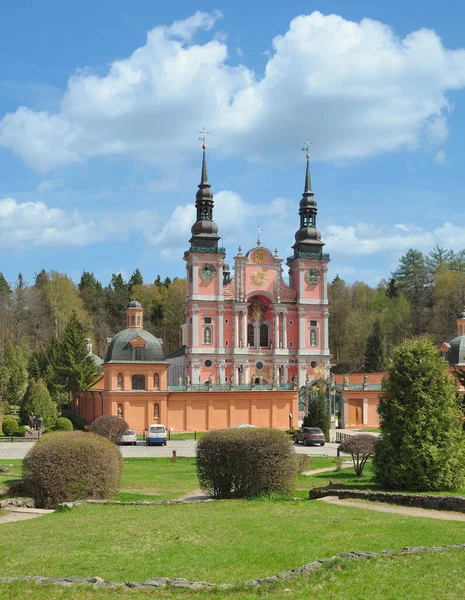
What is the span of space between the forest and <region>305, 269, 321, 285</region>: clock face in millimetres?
14294

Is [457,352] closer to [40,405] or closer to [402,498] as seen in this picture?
[40,405]

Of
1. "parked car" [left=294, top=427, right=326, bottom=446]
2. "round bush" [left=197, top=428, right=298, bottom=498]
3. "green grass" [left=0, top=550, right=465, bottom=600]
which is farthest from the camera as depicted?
"parked car" [left=294, top=427, right=326, bottom=446]

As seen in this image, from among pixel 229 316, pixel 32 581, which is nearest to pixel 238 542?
pixel 32 581

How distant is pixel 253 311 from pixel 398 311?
2847 centimetres

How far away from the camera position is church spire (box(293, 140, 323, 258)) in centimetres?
7894

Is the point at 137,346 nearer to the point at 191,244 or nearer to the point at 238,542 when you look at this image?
the point at 191,244

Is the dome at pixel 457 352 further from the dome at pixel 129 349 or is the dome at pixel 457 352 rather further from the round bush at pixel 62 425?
the round bush at pixel 62 425

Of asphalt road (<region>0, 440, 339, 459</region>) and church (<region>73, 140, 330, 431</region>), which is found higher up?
church (<region>73, 140, 330, 431</region>)

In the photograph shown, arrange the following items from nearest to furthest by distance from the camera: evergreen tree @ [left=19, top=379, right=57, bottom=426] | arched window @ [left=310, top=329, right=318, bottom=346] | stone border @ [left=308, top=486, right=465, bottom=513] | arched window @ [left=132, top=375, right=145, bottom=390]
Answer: stone border @ [left=308, top=486, right=465, bottom=513] → arched window @ [left=132, top=375, right=145, bottom=390] → evergreen tree @ [left=19, top=379, right=57, bottom=426] → arched window @ [left=310, top=329, right=318, bottom=346]

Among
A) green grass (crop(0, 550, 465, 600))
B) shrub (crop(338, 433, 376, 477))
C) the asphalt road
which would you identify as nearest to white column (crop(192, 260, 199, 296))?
the asphalt road

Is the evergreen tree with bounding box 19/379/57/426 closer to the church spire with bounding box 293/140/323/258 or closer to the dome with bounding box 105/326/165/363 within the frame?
the dome with bounding box 105/326/165/363

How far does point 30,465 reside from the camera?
2011 centimetres

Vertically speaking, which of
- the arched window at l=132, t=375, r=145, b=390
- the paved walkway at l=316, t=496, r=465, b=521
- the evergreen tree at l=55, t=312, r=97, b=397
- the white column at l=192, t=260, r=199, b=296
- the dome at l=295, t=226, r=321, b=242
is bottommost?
the paved walkway at l=316, t=496, r=465, b=521

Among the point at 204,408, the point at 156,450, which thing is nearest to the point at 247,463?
the point at 156,450
